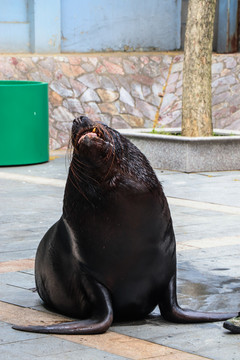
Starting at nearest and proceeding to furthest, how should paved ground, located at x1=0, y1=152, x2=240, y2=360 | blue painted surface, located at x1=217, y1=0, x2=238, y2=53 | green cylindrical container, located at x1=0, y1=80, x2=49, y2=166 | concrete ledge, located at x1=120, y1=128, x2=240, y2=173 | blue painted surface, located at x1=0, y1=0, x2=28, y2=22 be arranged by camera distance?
paved ground, located at x1=0, y1=152, x2=240, y2=360 < concrete ledge, located at x1=120, y1=128, x2=240, y2=173 < green cylindrical container, located at x1=0, y1=80, x2=49, y2=166 < blue painted surface, located at x1=0, y1=0, x2=28, y2=22 < blue painted surface, located at x1=217, y1=0, x2=238, y2=53

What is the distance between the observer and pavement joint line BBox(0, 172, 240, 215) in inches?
333

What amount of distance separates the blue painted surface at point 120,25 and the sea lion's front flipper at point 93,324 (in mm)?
11318

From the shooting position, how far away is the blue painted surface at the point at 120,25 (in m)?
15.5

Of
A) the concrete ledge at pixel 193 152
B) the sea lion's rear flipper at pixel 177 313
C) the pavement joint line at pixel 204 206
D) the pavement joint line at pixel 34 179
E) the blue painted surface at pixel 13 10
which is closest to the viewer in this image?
the sea lion's rear flipper at pixel 177 313

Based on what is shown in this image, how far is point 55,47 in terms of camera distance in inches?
595

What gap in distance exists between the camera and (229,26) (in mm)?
16094

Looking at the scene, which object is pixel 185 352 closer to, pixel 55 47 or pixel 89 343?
pixel 89 343

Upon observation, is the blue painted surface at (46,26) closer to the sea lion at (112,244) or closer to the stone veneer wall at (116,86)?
the stone veneer wall at (116,86)

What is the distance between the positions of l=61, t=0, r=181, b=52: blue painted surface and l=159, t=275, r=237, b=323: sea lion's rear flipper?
11193 mm

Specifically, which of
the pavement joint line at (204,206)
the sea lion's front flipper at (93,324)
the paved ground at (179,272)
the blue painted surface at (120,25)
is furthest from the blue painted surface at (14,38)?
the sea lion's front flipper at (93,324)

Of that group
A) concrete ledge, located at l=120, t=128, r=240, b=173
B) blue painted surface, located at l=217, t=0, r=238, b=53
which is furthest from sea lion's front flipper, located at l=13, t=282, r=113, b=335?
blue painted surface, located at l=217, t=0, r=238, b=53

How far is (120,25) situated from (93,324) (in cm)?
1220

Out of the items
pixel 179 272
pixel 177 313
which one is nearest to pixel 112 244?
pixel 177 313

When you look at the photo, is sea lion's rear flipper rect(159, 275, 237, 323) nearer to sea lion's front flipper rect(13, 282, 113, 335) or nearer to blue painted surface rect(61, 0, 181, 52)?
sea lion's front flipper rect(13, 282, 113, 335)
